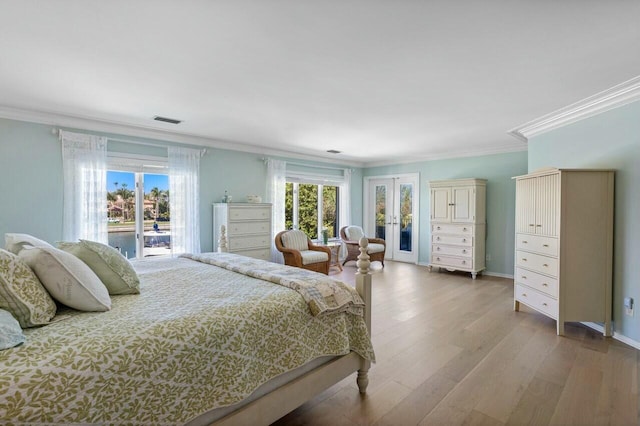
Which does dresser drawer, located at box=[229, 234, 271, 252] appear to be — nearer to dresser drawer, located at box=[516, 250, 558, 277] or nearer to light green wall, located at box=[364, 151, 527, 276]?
dresser drawer, located at box=[516, 250, 558, 277]

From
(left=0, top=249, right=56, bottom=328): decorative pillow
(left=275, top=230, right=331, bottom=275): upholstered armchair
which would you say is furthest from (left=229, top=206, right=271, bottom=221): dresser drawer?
(left=0, top=249, right=56, bottom=328): decorative pillow

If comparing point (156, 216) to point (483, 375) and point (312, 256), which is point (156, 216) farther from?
point (483, 375)

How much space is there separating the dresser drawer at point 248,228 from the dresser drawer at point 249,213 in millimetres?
84

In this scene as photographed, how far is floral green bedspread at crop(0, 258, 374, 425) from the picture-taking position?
1066 millimetres

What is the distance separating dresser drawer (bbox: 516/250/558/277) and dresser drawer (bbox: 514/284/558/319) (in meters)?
0.26

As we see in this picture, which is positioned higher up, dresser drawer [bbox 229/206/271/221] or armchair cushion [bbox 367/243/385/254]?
dresser drawer [bbox 229/206/271/221]

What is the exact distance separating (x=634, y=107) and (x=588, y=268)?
1581 mm

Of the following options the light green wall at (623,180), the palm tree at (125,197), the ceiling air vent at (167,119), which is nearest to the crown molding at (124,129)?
the ceiling air vent at (167,119)

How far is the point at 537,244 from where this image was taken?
142 inches

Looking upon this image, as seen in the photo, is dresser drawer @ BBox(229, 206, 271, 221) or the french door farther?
the french door

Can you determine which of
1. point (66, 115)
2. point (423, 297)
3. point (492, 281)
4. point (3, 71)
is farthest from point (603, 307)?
point (66, 115)

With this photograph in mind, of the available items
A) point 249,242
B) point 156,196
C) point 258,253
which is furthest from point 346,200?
point 156,196

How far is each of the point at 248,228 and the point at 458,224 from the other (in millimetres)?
3756

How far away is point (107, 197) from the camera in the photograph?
4.41 meters
